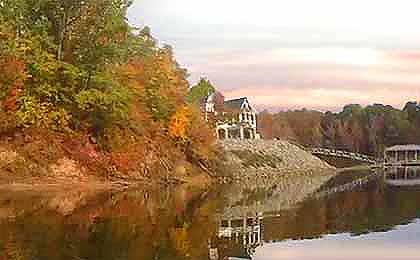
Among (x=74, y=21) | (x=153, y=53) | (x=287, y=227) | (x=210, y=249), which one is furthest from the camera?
(x=153, y=53)

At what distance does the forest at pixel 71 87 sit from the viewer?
44281 mm

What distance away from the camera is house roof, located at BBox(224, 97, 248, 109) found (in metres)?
118

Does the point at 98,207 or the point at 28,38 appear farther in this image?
the point at 28,38

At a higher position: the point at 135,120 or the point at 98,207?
the point at 135,120

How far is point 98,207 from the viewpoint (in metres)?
30.7

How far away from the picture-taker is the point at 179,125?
6184cm

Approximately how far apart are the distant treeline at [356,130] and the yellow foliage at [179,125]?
8943 centimetres

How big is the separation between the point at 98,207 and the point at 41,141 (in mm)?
16144

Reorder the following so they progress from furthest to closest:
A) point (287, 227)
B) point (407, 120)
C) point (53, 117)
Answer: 1. point (407, 120)
2. point (53, 117)
3. point (287, 227)

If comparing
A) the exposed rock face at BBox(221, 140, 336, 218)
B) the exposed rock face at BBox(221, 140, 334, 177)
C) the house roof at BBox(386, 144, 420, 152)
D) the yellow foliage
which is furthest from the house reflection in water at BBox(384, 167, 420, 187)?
the house roof at BBox(386, 144, 420, 152)

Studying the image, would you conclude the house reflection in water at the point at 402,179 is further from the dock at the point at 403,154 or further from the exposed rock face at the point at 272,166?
the dock at the point at 403,154

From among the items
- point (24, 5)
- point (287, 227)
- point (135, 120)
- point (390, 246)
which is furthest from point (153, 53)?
point (390, 246)

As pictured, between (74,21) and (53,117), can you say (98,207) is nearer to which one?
(53,117)

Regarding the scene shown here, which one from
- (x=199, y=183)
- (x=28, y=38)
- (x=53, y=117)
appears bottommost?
(x=199, y=183)
